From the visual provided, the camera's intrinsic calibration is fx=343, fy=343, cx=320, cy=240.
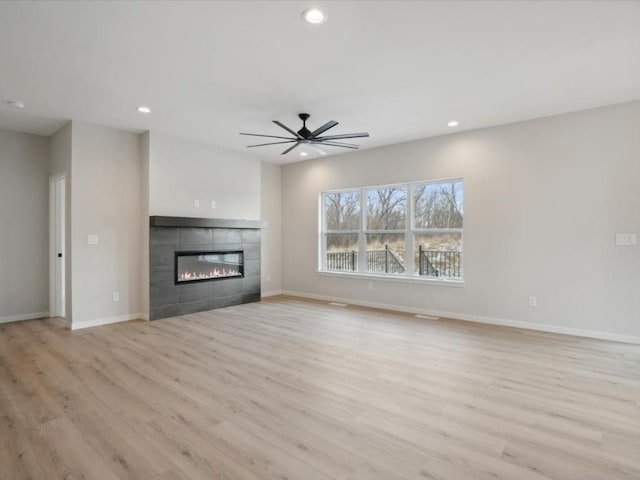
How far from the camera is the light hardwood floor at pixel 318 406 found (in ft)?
6.19

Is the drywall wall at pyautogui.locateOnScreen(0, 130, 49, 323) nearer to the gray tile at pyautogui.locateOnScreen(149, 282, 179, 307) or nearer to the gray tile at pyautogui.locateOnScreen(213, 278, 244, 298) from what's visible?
the gray tile at pyautogui.locateOnScreen(149, 282, 179, 307)

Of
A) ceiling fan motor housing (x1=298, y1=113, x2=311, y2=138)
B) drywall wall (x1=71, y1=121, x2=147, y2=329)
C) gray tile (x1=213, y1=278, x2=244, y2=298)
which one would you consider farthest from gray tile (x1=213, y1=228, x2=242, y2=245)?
ceiling fan motor housing (x1=298, y1=113, x2=311, y2=138)

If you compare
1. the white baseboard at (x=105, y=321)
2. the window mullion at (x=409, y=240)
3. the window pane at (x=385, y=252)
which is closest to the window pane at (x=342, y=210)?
the window pane at (x=385, y=252)

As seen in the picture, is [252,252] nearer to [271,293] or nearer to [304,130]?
[271,293]

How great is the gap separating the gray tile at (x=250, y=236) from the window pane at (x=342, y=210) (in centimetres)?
143

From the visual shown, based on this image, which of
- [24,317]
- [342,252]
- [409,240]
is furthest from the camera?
[342,252]

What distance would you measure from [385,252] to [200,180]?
11.3ft

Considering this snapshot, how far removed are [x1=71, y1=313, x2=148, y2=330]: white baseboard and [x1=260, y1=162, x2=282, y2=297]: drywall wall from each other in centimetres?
251

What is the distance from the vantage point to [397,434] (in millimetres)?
2172

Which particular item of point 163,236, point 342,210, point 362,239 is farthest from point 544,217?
point 163,236

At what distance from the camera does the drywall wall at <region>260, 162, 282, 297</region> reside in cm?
721

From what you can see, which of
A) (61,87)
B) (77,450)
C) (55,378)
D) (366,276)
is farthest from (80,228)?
(366,276)

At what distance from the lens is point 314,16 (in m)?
2.44

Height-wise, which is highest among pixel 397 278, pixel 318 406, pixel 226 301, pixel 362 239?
pixel 362 239
